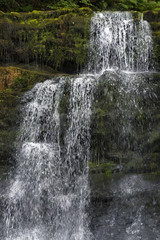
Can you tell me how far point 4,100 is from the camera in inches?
308

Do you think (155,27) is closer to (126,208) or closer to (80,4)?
(80,4)

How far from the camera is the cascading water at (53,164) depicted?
6.23 metres

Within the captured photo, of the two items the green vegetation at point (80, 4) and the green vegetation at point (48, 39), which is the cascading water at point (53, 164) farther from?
the green vegetation at point (80, 4)

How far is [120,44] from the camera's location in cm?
1047

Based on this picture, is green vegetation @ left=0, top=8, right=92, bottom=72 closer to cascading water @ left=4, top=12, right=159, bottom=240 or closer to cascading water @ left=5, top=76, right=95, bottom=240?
cascading water @ left=4, top=12, right=159, bottom=240

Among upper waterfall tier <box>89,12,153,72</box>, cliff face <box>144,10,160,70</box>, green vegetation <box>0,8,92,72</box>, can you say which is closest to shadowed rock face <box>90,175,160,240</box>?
upper waterfall tier <box>89,12,153,72</box>

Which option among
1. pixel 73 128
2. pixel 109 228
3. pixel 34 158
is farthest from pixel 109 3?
pixel 109 228

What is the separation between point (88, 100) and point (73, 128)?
0.94 metres

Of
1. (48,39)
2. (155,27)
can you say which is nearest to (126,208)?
(48,39)

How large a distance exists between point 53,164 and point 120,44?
6.14m

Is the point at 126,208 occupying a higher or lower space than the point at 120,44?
lower

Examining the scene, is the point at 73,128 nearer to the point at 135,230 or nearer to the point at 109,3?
the point at 135,230

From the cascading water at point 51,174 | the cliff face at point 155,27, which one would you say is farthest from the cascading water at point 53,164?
the cliff face at point 155,27

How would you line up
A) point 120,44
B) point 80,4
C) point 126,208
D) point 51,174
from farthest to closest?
point 80,4 → point 120,44 → point 51,174 → point 126,208
